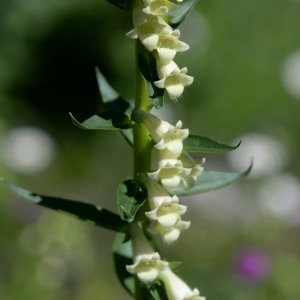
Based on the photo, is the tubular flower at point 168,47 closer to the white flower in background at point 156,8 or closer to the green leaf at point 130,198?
the white flower in background at point 156,8

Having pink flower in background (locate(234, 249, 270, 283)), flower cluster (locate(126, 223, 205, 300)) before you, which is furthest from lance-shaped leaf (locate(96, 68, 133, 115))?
pink flower in background (locate(234, 249, 270, 283))

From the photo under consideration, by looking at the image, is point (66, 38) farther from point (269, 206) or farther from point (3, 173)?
point (269, 206)

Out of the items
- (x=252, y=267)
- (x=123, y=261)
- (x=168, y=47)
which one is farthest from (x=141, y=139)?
(x=252, y=267)

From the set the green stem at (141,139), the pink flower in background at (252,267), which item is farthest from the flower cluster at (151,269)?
the pink flower in background at (252,267)

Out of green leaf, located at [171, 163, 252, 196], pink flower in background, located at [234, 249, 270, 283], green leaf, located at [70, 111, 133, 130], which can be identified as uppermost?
green leaf, located at [70, 111, 133, 130]

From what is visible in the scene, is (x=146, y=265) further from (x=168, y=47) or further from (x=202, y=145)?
(x=168, y=47)

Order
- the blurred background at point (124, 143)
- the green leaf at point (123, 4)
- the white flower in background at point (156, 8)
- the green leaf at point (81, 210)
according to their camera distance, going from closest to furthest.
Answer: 1. the white flower in background at point (156, 8)
2. the green leaf at point (123, 4)
3. the green leaf at point (81, 210)
4. the blurred background at point (124, 143)

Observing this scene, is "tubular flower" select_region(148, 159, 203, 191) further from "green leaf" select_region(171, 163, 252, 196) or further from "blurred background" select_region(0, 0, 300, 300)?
"blurred background" select_region(0, 0, 300, 300)
